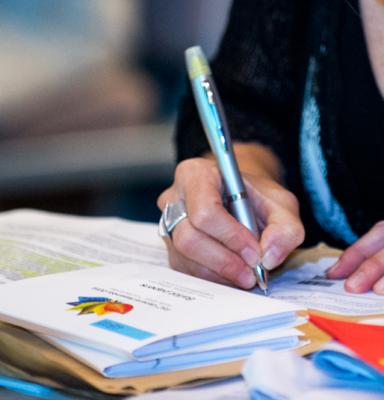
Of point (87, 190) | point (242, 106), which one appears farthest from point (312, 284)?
point (87, 190)

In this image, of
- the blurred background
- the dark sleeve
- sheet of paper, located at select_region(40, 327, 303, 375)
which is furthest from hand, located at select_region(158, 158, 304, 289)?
the blurred background

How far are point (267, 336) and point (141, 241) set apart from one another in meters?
0.32

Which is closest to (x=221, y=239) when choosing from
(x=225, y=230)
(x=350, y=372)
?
(x=225, y=230)

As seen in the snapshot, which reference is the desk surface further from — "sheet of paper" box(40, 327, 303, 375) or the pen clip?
"sheet of paper" box(40, 327, 303, 375)

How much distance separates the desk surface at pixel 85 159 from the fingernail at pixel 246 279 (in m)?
1.15

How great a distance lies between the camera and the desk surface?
1751 mm

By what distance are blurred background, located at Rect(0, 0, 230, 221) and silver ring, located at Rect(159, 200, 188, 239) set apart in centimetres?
105

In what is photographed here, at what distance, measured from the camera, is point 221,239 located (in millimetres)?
607

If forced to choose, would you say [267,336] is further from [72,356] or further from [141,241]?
[141,241]

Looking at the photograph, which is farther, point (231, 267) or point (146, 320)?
point (231, 267)

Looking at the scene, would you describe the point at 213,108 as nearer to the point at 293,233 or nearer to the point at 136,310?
the point at 293,233

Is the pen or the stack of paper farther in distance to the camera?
the pen

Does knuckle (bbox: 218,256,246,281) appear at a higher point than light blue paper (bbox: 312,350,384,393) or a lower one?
lower

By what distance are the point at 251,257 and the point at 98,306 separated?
0.47ft
